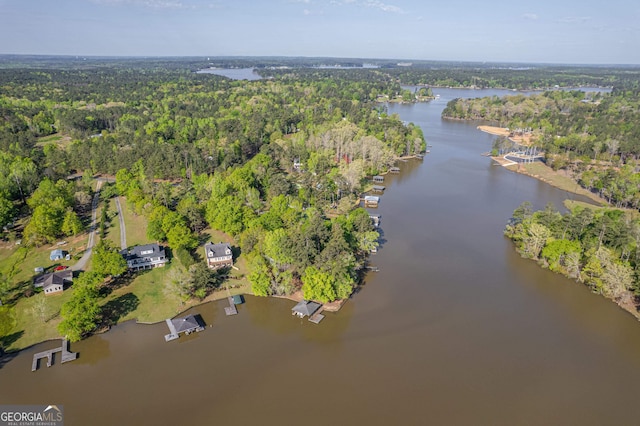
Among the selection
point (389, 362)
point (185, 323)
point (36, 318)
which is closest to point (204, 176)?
point (36, 318)

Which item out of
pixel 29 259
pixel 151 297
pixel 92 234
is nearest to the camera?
pixel 151 297

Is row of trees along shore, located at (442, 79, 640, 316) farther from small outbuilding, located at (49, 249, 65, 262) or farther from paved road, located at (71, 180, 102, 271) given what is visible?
small outbuilding, located at (49, 249, 65, 262)

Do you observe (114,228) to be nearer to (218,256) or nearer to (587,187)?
(218,256)

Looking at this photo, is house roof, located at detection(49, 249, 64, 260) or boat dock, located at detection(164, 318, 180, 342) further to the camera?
house roof, located at detection(49, 249, 64, 260)

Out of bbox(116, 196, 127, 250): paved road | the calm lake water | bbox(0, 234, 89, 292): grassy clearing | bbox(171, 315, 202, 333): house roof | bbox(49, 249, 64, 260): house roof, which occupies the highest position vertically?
bbox(116, 196, 127, 250): paved road

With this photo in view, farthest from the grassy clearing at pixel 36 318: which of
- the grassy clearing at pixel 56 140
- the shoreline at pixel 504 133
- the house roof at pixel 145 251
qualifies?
the shoreline at pixel 504 133

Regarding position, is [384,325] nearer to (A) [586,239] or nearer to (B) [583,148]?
(A) [586,239]

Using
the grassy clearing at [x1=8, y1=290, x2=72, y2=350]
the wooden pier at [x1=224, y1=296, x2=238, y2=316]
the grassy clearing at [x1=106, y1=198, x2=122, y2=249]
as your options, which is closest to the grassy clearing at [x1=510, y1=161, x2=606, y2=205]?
the wooden pier at [x1=224, y1=296, x2=238, y2=316]
